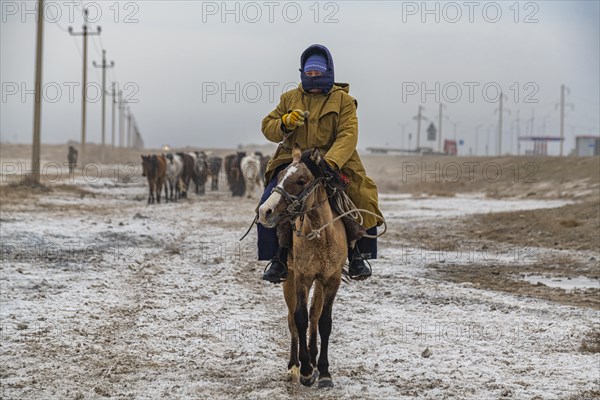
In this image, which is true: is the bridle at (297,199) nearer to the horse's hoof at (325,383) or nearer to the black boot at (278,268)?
the black boot at (278,268)

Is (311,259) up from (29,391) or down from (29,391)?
up

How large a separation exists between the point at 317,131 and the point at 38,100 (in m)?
23.9

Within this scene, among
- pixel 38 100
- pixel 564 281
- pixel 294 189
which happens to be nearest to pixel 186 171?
pixel 38 100

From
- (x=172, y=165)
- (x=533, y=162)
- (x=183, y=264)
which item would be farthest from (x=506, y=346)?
(x=533, y=162)

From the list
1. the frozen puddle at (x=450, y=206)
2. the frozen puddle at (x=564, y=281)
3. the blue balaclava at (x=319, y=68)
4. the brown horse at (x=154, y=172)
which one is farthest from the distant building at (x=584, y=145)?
the blue balaclava at (x=319, y=68)

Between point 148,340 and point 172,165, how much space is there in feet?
78.0

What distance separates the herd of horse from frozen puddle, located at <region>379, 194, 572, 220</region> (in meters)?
5.70

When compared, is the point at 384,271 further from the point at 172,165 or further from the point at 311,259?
the point at 172,165

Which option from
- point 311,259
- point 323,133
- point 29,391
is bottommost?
point 29,391

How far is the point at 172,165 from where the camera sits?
3194 centimetres

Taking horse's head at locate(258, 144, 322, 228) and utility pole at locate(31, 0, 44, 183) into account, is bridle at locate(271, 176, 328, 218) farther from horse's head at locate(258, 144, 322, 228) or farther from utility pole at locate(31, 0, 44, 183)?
utility pole at locate(31, 0, 44, 183)

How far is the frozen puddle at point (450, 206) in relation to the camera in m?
26.8

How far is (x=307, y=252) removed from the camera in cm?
676

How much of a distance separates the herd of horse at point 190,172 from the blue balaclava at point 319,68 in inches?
888
